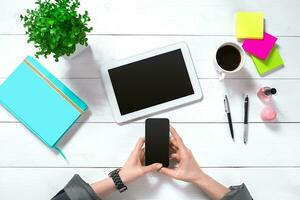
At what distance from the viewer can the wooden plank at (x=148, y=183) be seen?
863mm

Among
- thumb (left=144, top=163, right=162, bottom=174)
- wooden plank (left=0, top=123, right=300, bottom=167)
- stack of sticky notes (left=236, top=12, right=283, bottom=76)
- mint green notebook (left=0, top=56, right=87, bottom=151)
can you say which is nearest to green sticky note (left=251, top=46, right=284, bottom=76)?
stack of sticky notes (left=236, top=12, right=283, bottom=76)

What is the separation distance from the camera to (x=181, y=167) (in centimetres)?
82

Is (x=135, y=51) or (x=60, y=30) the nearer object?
(x=60, y=30)

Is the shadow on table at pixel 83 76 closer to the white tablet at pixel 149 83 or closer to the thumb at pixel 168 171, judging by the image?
the white tablet at pixel 149 83

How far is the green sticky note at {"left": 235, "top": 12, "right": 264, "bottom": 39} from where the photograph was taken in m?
0.87

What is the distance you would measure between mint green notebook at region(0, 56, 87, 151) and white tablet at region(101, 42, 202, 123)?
0.10 metres

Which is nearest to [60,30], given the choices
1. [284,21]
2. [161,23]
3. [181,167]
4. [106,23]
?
[106,23]

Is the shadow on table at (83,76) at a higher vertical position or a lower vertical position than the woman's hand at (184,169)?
higher

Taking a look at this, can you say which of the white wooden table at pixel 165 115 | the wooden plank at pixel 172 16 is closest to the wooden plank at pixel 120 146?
the white wooden table at pixel 165 115

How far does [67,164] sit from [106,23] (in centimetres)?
39

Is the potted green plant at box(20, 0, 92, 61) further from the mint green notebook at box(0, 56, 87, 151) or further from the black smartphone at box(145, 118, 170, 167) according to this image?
the black smartphone at box(145, 118, 170, 167)

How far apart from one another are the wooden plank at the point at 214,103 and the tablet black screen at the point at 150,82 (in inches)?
A: 1.6

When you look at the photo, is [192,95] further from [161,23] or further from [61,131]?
[61,131]

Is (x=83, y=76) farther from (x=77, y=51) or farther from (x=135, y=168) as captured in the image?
(x=135, y=168)
